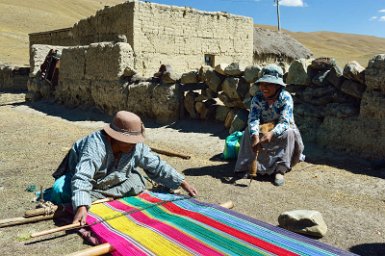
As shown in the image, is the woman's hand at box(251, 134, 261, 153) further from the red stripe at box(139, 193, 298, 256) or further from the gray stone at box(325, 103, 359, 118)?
the gray stone at box(325, 103, 359, 118)

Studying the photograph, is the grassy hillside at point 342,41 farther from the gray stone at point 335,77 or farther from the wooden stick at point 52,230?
the wooden stick at point 52,230

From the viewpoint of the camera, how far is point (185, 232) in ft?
10.3

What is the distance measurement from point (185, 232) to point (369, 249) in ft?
4.76

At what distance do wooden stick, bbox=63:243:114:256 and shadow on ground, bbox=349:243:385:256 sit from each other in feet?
6.06

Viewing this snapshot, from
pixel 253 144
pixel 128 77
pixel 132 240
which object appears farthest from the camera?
pixel 128 77

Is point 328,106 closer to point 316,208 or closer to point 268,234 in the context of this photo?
point 316,208

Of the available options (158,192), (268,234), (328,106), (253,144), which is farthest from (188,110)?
(268,234)

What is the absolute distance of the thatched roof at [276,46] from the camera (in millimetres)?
15750

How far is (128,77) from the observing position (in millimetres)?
9984

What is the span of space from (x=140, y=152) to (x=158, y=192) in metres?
0.49

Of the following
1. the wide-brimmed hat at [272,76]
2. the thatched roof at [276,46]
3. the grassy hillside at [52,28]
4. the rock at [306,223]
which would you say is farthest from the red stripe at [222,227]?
the grassy hillside at [52,28]

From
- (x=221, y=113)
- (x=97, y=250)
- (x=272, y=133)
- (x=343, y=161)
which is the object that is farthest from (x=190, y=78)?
(x=97, y=250)

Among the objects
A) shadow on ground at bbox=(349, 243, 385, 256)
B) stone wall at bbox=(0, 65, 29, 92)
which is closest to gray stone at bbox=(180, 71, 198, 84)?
shadow on ground at bbox=(349, 243, 385, 256)

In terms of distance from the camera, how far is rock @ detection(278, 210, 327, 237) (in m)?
3.44
